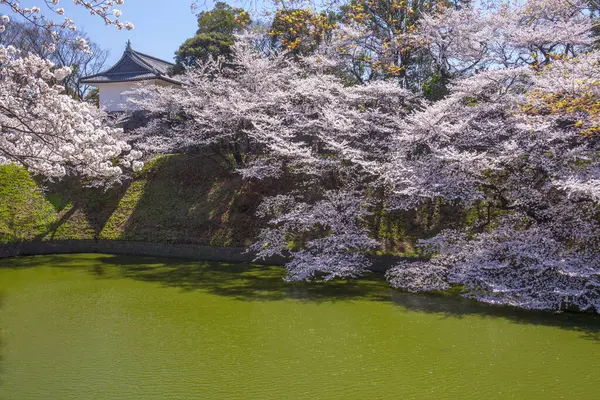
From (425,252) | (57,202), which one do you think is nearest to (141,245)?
(57,202)

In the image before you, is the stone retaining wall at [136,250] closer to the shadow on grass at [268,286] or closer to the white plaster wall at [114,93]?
the shadow on grass at [268,286]

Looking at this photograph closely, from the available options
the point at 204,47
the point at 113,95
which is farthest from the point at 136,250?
the point at 113,95

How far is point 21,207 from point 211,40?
7941mm

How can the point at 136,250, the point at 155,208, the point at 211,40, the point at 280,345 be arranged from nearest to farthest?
the point at 280,345
the point at 136,250
the point at 155,208
the point at 211,40

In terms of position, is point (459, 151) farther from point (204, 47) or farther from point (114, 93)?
point (114, 93)

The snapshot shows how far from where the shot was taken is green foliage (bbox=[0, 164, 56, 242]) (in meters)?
12.2

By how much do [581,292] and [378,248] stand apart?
4141 millimetres

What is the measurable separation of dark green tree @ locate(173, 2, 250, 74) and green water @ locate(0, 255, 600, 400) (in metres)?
10.3

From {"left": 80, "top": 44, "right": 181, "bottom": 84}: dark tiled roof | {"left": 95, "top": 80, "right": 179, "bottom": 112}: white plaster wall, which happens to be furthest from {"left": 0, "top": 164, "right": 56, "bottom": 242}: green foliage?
{"left": 80, "top": 44, "right": 181, "bottom": 84}: dark tiled roof

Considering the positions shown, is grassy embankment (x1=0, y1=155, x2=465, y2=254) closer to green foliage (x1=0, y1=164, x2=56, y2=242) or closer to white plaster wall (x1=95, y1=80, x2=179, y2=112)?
green foliage (x1=0, y1=164, x2=56, y2=242)

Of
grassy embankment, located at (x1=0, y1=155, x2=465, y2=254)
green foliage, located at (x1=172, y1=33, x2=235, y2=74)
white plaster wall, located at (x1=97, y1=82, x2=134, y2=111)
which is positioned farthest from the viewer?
white plaster wall, located at (x1=97, y1=82, x2=134, y2=111)

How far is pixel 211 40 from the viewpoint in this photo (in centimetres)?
1706

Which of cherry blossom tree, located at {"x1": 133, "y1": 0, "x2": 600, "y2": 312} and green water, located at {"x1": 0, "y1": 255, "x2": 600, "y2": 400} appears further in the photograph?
cherry blossom tree, located at {"x1": 133, "y1": 0, "x2": 600, "y2": 312}

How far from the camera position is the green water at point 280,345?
4.52 meters
